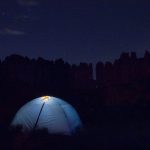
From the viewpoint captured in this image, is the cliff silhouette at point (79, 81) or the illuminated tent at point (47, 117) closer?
the illuminated tent at point (47, 117)

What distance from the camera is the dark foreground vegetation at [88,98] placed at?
13.9m

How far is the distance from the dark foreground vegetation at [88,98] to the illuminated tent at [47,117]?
0.77 metres

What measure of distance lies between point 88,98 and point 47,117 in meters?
12.8

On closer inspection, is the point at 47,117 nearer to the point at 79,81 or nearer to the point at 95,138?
the point at 95,138

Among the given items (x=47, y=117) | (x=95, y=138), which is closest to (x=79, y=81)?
(x=47, y=117)

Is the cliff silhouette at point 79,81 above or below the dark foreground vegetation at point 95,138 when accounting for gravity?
above

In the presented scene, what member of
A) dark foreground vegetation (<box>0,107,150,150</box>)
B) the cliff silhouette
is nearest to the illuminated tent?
dark foreground vegetation (<box>0,107,150,150</box>)

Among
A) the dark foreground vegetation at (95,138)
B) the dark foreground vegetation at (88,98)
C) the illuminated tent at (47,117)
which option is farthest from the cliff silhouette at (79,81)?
the illuminated tent at (47,117)

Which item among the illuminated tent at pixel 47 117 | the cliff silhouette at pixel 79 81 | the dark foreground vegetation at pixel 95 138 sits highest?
the cliff silhouette at pixel 79 81

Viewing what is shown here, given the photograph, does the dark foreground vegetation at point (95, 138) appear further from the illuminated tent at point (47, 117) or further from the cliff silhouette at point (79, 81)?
the cliff silhouette at point (79, 81)

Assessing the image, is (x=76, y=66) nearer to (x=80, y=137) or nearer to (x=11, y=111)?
(x=11, y=111)

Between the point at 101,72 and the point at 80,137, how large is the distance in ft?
84.6

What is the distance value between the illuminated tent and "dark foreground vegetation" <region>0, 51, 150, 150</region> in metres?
0.77

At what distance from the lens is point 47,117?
55.0 feet
